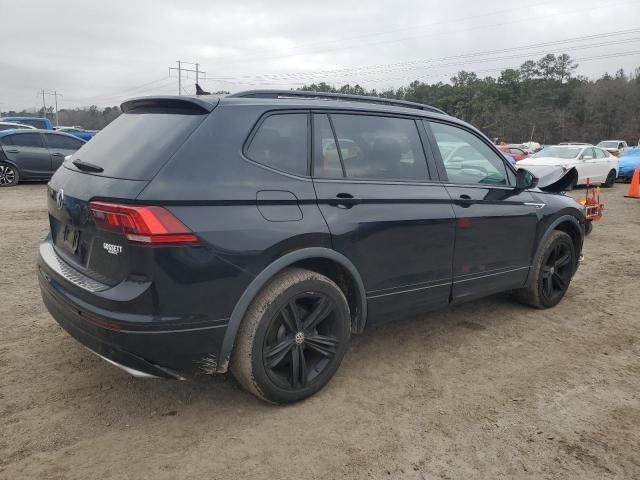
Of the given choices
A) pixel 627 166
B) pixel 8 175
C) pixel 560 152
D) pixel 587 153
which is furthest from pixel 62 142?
pixel 627 166

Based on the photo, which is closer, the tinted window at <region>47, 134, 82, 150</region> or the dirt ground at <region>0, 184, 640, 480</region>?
the dirt ground at <region>0, 184, 640, 480</region>

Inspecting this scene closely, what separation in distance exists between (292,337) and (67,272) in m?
1.33

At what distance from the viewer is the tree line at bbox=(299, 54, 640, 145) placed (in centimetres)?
6738

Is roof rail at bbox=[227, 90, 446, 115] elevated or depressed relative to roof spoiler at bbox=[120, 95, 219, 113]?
elevated

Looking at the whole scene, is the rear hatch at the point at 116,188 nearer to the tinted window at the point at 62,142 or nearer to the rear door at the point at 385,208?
the rear door at the point at 385,208

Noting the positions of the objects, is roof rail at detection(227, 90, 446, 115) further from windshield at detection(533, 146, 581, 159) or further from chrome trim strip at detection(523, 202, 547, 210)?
windshield at detection(533, 146, 581, 159)

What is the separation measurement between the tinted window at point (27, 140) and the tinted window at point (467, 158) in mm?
12624

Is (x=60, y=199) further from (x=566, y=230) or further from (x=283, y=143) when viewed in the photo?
(x=566, y=230)

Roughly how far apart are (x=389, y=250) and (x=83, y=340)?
190 centimetres

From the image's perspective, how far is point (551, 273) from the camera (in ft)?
15.7

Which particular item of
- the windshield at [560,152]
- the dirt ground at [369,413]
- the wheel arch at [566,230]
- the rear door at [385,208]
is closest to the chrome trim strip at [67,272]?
the dirt ground at [369,413]

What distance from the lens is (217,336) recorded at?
8.59 ft

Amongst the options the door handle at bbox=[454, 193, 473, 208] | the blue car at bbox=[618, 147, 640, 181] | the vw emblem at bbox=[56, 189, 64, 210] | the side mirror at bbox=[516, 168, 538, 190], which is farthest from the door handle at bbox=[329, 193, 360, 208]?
the blue car at bbox=[618, 147, 640, 181]

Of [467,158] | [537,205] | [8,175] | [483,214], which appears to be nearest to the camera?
[483,214]
